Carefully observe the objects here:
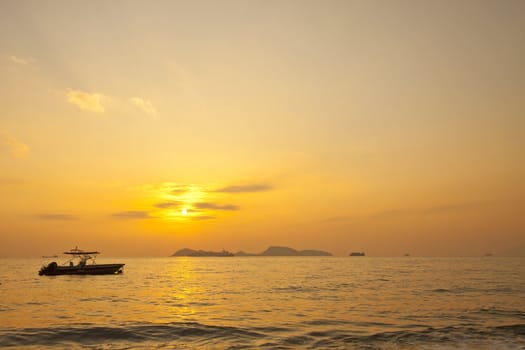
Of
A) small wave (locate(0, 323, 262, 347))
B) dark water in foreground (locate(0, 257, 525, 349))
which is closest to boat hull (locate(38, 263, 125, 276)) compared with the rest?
dark water in foreground (locate(0, 257, 525, 349))

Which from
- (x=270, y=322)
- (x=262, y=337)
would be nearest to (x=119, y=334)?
(x=262, y=337)

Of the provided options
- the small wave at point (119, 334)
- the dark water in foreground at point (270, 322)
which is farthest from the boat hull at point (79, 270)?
the small wave at point (119, 334)

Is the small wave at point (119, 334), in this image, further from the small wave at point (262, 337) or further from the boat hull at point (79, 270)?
the boat hull at point (79, 270)

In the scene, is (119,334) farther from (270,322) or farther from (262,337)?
(270,322)

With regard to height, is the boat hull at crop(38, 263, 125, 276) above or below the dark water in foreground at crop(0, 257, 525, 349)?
above

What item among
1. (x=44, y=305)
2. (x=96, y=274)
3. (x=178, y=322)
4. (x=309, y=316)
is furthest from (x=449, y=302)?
(x=96, y=274)

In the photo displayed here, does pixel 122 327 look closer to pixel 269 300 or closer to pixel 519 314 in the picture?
pixel 269 300

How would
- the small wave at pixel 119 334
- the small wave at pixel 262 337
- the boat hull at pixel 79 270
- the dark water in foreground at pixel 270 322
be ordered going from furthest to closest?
the boat hull at pixel 79 270 < the small wave at pixel 119 334 < the dark water in foreground at pixel 270 322 < the small wave at pixel 262 337

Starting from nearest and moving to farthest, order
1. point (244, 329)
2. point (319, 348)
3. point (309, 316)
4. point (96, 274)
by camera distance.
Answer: point (319, 348), point (244, 329), point (309, 316), point (96, 274)

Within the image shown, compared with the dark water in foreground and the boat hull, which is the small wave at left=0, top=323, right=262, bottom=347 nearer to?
the dark water in foreground

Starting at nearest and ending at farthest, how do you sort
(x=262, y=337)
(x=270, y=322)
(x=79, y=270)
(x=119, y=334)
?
1. (x=262, y=337)
2. (x=119, y=334)
3. (x=270, y=322)
4. (x=79, y=270)

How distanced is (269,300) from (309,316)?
12.2m

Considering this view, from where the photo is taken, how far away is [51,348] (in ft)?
76.4

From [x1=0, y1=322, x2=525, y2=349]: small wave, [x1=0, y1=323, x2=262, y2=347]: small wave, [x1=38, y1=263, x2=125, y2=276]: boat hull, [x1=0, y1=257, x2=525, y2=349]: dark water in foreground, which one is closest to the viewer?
[x1=0, y1=322, x2=525, y2=349]: small wave
